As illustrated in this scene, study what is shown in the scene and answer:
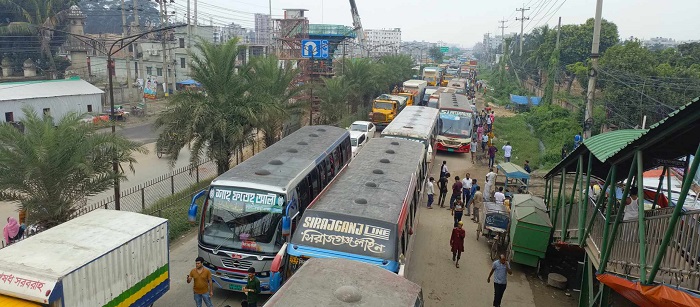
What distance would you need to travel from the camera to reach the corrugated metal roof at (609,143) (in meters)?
9.28

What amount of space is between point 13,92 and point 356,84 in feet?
76.5

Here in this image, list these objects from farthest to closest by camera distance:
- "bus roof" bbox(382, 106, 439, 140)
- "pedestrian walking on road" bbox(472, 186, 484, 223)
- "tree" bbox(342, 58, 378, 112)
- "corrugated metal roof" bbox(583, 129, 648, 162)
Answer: "tree" bbox(342, 58, 378, 112), "bus roof" bbox(382, 106, 439, 140), "pedestrian walking on road" bbox(472, 186, 484, 223), "corrugated metal roof" bbox(583, 129, 648, 162)

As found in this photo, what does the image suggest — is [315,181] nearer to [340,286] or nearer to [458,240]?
[458,240]

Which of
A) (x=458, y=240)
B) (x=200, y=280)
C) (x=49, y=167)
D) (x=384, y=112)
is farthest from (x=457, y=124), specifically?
(x=49, y=167)

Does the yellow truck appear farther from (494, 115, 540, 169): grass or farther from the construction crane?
the construction crane

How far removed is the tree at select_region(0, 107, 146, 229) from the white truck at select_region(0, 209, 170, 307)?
7.50 ft

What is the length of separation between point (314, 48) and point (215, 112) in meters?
23.5

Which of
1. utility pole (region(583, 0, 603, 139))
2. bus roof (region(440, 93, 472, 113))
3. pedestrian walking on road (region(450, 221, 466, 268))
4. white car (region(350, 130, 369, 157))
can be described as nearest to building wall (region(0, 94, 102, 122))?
white car (region(350, 130, 369, 157))

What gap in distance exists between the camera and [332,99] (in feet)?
112

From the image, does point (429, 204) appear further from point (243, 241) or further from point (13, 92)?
point (13, 92)

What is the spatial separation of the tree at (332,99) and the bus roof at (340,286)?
27.1 metres

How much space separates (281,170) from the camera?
1231cm

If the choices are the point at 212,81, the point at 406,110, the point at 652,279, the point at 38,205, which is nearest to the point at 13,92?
the point at 212,81

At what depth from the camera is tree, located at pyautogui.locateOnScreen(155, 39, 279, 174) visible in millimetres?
18281
